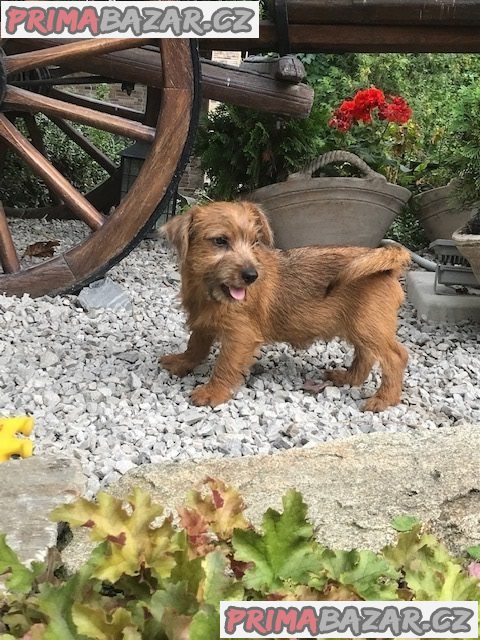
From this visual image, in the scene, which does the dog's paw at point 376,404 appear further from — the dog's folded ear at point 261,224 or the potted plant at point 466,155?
the potted plant at point 466,155

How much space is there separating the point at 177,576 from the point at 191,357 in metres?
1.93

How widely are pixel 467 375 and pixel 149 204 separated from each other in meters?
1.63

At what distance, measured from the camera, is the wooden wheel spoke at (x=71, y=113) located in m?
3.52

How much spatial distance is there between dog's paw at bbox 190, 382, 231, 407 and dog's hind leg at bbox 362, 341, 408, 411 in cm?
55

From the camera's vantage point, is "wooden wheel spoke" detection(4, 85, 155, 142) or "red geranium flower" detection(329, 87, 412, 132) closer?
"wooden wheel spoke" detection(4, 85, 155, 142)

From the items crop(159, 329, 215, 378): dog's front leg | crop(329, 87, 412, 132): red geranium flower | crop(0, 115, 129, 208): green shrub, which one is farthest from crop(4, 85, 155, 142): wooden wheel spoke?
crop(0, 115, 129, 208): green shrub

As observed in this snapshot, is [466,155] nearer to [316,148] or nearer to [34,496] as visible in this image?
[316,148]

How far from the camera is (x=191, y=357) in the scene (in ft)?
10.3

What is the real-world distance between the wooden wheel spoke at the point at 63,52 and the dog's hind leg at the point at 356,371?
1.74 m

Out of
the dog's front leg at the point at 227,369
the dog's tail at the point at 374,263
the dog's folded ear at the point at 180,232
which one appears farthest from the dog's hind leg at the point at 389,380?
the dog's folded ear at the point at 180,232

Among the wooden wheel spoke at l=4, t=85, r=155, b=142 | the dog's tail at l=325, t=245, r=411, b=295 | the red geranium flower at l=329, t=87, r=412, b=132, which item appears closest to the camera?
the dog's tail at l=325, t=245, r=411, b=295

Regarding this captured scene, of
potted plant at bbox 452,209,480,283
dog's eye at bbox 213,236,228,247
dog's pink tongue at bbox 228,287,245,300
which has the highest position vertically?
dog's eye at bbox 213,236,228,247

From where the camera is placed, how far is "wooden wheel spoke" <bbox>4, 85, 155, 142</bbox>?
11.5 ft

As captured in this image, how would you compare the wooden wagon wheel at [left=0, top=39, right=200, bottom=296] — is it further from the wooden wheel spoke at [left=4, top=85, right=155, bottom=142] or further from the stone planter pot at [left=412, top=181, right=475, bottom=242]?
the stone planter pot at [left=412, top=181, right=475, bottom=242]
